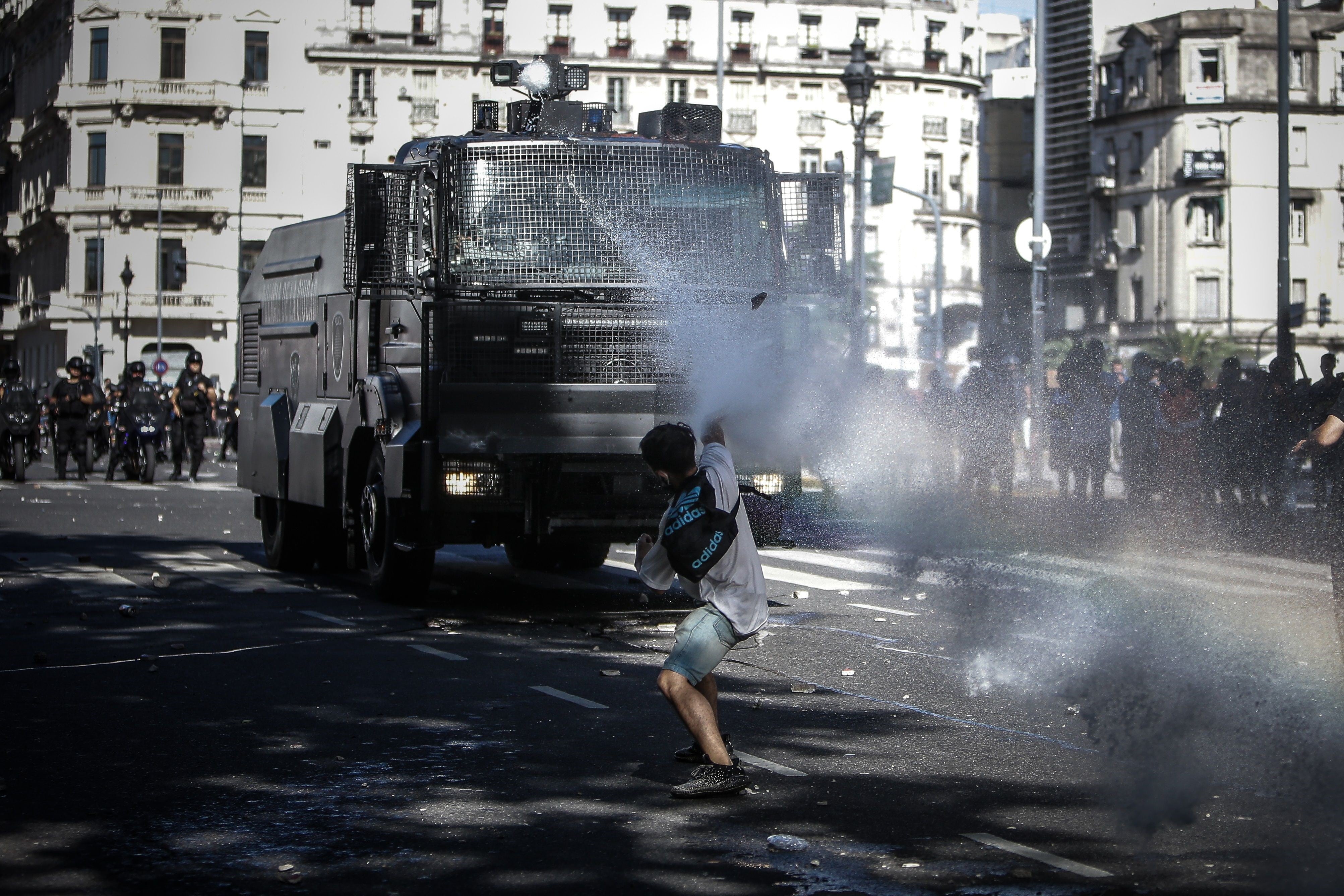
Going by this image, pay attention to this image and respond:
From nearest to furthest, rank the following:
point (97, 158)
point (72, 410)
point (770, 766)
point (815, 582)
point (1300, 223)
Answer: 1. point (770, 766)
2. point (815, 582)
3. point (72, 410)
4. point (1300, 223)
5. point (97, 158)

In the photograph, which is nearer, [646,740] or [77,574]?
[646,740]

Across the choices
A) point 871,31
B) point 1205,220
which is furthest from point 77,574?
point 871,31

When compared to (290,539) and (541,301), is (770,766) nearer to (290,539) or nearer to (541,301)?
(541,301)

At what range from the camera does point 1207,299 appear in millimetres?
70812

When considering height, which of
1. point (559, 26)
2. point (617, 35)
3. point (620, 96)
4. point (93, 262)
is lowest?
point (93, 262)

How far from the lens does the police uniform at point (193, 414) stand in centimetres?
2934

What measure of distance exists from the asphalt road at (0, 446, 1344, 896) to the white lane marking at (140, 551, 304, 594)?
0.18 m

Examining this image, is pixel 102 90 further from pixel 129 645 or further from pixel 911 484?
pixel 129 645

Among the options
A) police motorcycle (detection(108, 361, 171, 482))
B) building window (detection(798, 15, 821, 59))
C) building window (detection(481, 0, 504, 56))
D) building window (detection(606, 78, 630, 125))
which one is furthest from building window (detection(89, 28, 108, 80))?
police motorcycle (detection(108, 361, 171, 482))

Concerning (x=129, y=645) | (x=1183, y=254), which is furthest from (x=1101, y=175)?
(x=129, y=645)

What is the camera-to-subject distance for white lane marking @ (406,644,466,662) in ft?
32.3

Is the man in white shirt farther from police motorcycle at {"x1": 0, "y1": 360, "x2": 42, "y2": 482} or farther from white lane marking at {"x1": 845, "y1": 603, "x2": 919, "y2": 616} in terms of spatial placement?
police motorcycle at {"x1": 0, "y1": 360, "x2": 42, "y2": 482}

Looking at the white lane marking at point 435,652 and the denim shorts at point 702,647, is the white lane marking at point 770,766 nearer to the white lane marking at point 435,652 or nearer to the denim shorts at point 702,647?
the denim shorts at point 702,647

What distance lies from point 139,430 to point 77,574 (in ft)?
46.3
